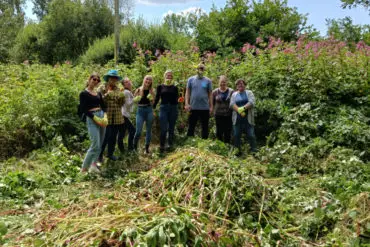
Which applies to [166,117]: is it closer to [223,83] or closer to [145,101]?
[145,101]

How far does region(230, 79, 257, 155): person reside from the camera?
664 centimetres

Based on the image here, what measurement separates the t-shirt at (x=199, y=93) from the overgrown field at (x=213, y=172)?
2.61ft

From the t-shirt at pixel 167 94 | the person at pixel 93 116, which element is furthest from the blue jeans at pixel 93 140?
the t-shirt at pixel 167 94

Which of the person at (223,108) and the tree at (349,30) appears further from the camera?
the tree at (349,30)

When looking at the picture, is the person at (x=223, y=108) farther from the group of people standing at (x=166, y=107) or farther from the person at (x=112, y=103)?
the person at (x=112, y=103)

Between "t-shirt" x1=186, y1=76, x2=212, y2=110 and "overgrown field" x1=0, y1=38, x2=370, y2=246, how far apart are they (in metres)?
0.79

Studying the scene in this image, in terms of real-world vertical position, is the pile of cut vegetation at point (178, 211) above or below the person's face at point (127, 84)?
below

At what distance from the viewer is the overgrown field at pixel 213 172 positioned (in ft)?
11.2

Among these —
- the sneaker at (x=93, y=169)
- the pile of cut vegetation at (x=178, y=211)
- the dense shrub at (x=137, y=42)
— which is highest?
the dense shrub at (x=137, y=42)

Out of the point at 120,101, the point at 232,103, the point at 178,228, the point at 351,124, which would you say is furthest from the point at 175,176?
the point at 351,124

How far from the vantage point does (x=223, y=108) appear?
22.8 feet

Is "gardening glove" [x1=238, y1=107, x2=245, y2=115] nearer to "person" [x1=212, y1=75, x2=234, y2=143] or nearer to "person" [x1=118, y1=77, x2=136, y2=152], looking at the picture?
"person" [x1=212, y1=75, x2=234, y2=143]

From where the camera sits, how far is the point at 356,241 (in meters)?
3.25

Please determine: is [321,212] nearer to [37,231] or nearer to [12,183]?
[37,231]
